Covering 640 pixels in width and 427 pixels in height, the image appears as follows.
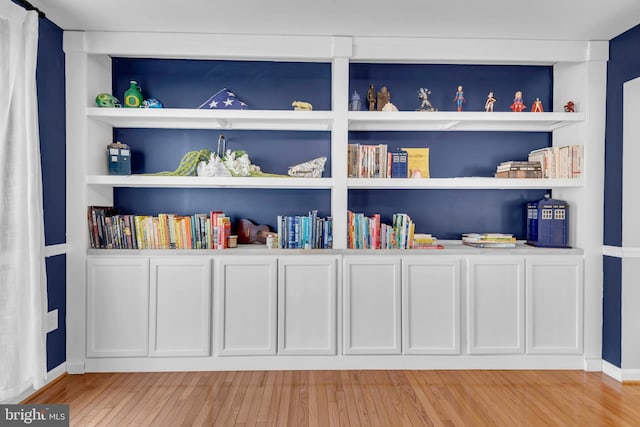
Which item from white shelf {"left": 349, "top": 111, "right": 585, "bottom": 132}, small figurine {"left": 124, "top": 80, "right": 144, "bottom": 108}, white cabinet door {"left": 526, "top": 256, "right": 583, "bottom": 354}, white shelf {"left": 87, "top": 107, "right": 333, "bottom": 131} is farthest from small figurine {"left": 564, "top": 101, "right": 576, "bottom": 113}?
small figurine {"left": 124, "top": 80, "right": 144, "bottom": 108}

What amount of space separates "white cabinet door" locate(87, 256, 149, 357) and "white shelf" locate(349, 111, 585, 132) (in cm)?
200

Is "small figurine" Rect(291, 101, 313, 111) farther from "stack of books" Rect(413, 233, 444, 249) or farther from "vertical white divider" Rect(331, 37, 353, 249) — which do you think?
"stack of books" Rect(413, 233, 444, 249)

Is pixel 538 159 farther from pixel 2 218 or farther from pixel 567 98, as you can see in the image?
pixel 2 218

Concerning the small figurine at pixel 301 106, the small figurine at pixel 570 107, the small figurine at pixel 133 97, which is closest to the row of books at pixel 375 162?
the small figurine at pixel 301 106

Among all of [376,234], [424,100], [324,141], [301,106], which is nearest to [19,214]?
[301,106]

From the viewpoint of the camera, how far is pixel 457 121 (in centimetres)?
334

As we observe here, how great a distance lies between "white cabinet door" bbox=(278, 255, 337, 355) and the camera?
10.5ft

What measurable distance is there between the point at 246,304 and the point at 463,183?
1.88 meters

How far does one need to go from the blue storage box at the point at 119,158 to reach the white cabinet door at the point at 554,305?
3173mm

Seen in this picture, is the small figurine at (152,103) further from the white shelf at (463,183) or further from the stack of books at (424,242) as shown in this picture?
the stack of books at (424,242)

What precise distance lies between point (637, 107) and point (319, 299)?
269 centimetres

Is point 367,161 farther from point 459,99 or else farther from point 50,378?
point 50,378

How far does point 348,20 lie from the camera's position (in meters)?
2.99

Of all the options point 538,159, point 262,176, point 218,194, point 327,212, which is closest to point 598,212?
point 538,159
